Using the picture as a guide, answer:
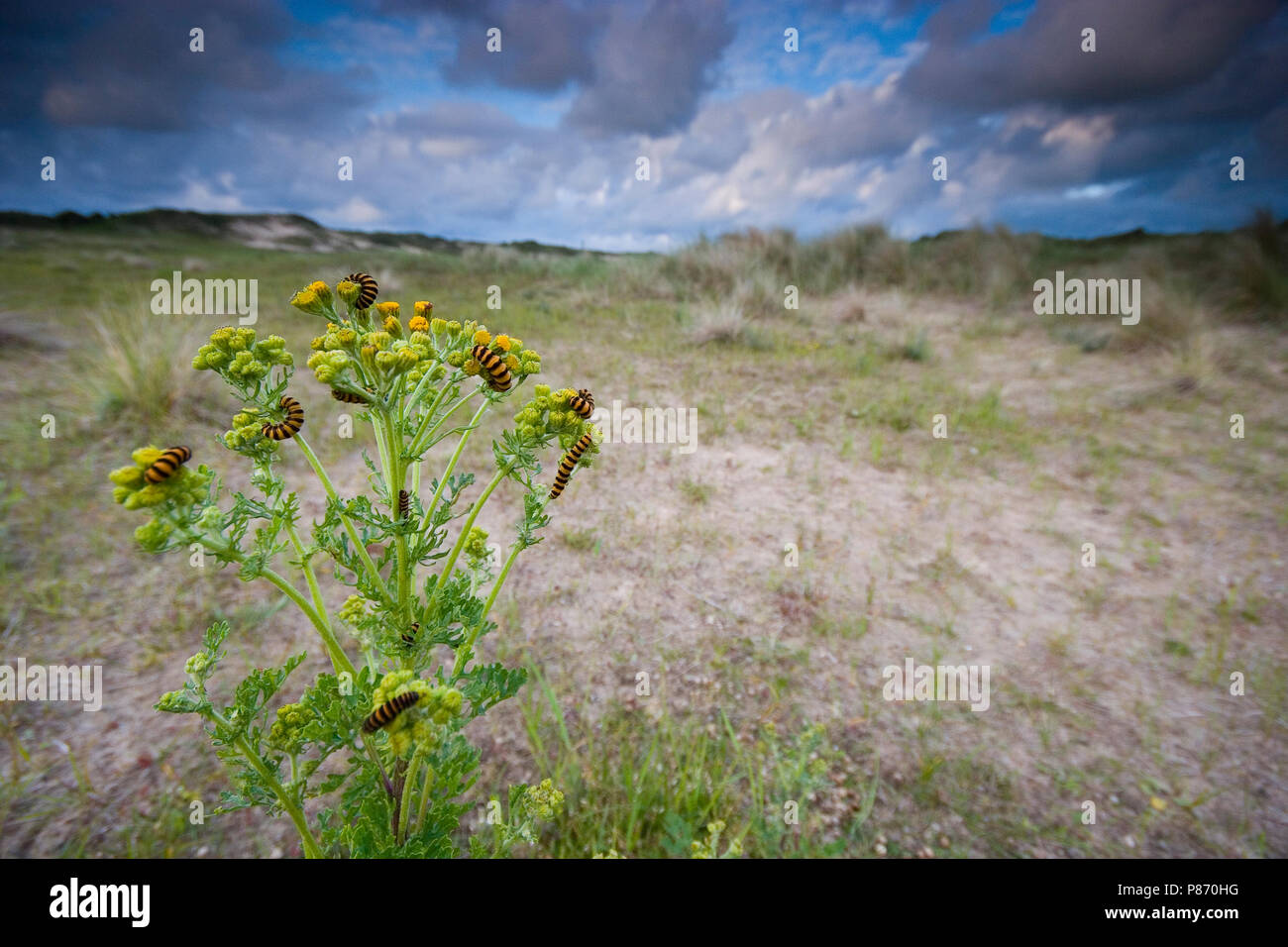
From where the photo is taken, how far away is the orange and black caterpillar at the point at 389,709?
→ 916mm

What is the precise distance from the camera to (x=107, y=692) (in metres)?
2.56

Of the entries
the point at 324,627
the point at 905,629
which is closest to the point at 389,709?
the point at 324,627

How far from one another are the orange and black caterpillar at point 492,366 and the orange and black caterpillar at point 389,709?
610 millimetres

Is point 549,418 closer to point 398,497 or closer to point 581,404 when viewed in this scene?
point 581,404

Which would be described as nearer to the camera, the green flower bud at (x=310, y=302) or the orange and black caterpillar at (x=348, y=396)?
the orange and black caterpillar at (x=348, y=396)

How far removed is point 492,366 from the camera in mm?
1161

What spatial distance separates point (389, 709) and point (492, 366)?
659mm

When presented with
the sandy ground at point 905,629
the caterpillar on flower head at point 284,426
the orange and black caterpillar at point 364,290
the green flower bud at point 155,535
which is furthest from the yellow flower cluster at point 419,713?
Result: the sandy ground at point 905,629

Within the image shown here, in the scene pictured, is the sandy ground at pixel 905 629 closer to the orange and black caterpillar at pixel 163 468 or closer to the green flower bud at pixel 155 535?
the green flower bud at pixel 155 535

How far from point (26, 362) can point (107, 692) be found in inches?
245

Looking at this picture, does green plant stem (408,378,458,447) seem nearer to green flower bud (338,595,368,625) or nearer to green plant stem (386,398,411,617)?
green plant stem (386,398,411,617)

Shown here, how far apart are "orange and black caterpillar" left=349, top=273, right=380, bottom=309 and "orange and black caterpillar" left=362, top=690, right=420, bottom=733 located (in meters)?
0.82

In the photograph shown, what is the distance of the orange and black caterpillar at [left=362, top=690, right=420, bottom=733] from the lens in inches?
36.1
